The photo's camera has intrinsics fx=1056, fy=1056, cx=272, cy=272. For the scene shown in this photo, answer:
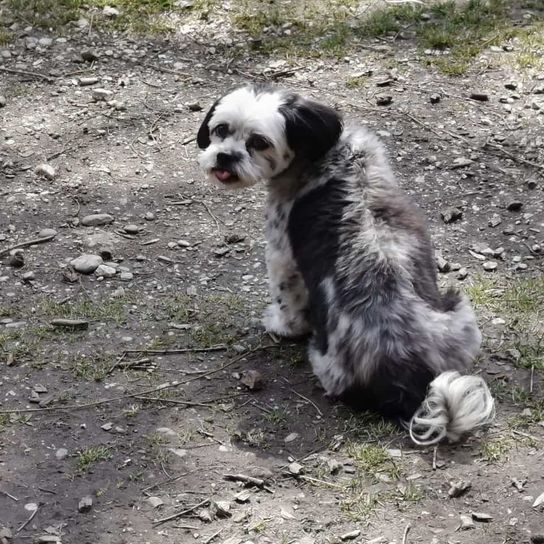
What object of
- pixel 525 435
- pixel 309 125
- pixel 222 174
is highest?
pixel 309 125

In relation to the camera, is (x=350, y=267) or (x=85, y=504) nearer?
(x=85, y=504)

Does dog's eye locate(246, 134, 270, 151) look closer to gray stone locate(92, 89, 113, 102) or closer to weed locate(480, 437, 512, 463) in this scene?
weed locate(480, 437, 512, 463)

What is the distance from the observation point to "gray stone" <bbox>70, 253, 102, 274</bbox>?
20.1ft

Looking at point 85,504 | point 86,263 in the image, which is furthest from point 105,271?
point 85,504

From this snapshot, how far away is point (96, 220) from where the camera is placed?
6586 mm

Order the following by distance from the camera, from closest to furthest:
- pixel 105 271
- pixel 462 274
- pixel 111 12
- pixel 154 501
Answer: pixel 154 501
pixel 462 274
pixel 105 271
pixel 111 12

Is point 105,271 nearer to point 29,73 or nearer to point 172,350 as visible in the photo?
point 172,350

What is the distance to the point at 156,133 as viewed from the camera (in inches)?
293

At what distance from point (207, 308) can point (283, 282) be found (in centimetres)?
56

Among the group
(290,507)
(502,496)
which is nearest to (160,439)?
(290,507)

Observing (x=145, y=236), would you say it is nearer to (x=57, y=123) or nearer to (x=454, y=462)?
(x=57, y=123)

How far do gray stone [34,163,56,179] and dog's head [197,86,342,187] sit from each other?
196 cm

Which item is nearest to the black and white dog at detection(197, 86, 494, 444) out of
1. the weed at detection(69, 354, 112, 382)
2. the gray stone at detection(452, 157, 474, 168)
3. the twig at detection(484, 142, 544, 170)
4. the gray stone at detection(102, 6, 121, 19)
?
the weed at detection(69, 354, 112, 382)

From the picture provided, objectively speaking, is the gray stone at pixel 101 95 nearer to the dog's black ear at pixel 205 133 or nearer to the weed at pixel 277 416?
the dog's black ear at pixel 205 133
